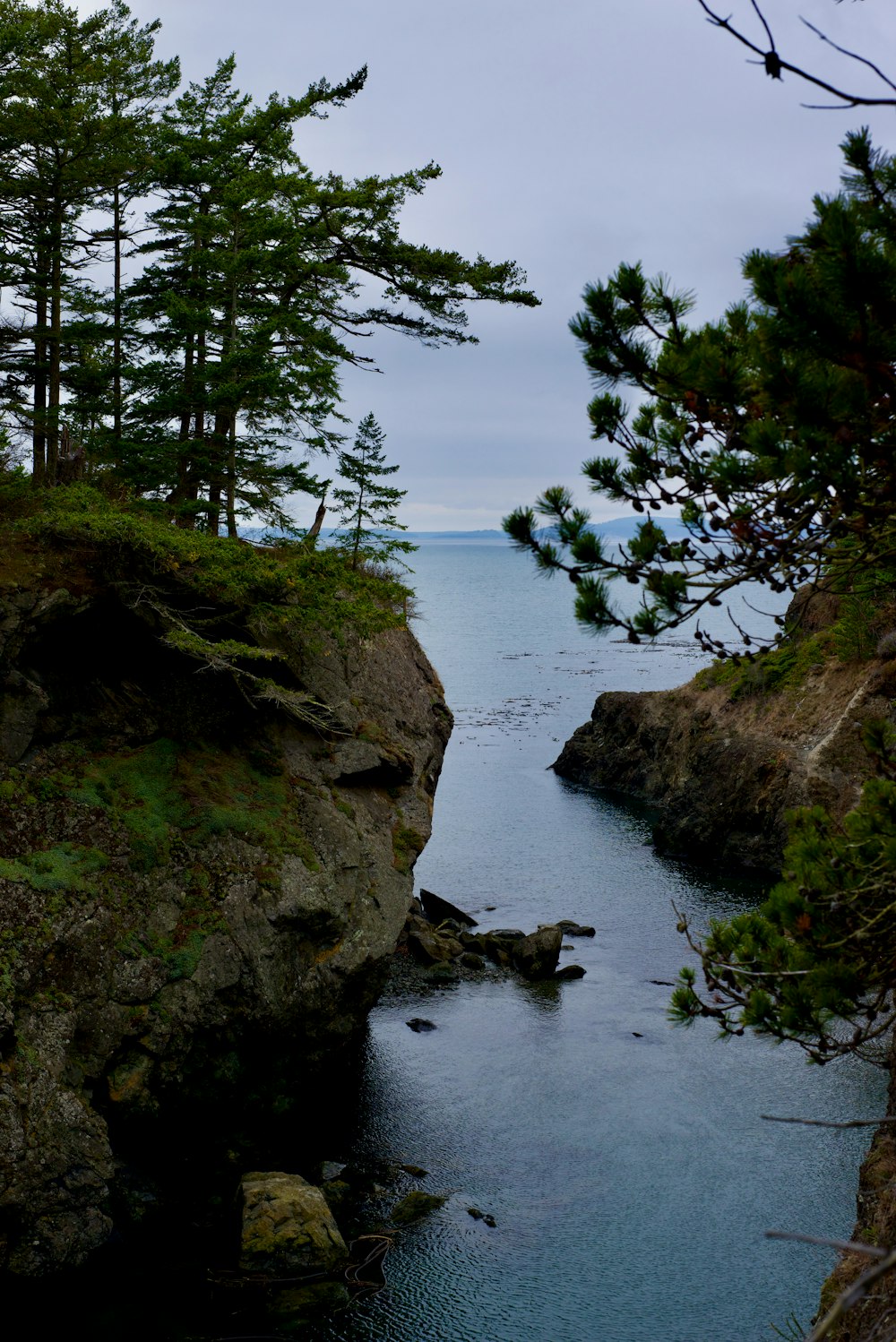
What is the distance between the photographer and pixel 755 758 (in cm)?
4456

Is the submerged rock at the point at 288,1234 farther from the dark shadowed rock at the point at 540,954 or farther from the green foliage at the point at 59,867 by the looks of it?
→ the dark shadowed rock at the point at 540,954

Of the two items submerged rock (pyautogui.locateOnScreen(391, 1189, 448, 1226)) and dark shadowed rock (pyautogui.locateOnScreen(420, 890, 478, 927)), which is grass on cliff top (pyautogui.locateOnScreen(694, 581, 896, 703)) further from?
submerged rock (pyautogui.locateOnScreen(391, 1189, 448, 1226))

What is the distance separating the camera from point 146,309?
2594 centimetres

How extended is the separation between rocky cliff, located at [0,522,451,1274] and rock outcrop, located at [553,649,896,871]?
20250mm

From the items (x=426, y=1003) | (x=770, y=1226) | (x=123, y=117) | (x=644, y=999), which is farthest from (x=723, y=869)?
(x=123, y=117)

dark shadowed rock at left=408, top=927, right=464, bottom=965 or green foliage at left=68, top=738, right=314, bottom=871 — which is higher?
green foliage at left=68, top=738, right=314, bottom=871

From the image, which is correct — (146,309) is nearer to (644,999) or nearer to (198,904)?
(198,904)

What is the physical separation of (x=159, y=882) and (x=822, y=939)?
15033mm

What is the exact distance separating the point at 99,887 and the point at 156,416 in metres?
11.9

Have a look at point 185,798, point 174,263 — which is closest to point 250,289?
point 174,263

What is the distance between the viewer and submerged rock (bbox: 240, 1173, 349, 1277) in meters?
17.8

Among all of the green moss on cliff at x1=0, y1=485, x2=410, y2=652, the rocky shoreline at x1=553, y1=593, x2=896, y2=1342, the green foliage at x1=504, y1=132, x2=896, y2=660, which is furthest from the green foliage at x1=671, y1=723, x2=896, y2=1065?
the rocky shoreline at x1=553, y1=593, x2=896, y2=1342

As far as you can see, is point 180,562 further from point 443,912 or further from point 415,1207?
point 443,912

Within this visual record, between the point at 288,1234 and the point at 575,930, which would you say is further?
the point at 575,930
